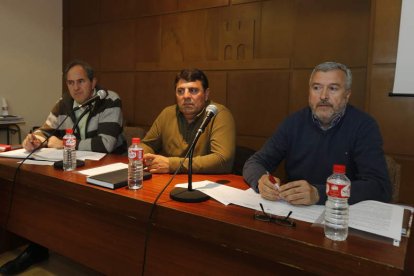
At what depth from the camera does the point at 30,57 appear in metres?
4.12

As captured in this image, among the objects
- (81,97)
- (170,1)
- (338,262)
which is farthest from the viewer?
(170,1)

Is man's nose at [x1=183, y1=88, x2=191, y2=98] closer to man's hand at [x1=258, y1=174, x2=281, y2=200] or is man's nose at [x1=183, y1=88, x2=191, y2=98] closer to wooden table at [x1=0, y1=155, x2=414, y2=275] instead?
wooden table at [x1=0, y1=155, x2=414, y2=275]

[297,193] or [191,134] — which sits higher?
[191,134]

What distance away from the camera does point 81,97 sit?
244 centimetres

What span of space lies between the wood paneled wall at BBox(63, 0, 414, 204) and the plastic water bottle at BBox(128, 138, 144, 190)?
65.1 inches

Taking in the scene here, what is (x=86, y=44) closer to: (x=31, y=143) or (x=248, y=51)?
(x=248, y=51)

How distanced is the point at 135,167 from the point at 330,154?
0.92 metres

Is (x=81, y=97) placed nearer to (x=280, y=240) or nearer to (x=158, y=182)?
(x=158, y=182)

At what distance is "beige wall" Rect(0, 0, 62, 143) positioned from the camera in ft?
12.7

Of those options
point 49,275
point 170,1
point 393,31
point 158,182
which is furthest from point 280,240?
point 170,1

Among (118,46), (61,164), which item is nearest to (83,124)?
(61,164)

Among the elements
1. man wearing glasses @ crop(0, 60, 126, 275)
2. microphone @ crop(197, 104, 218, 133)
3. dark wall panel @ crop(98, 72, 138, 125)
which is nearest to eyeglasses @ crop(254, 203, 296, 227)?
microphone @ crop(197, 104, 218, 133)

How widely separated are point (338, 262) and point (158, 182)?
0.89 meters

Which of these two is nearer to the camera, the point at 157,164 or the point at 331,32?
the point at 157,164
